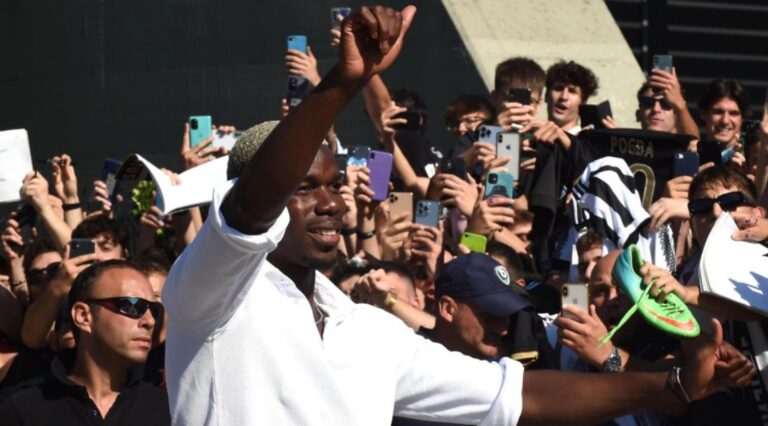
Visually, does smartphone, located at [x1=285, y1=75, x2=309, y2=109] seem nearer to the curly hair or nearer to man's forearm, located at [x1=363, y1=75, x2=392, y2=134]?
man's forearm, located at [x1=363, y1=75, x2=392, y2=134]

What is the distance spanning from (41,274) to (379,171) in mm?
1845

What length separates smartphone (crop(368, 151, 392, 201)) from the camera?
26.6 feet

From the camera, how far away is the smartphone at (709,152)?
754 cm

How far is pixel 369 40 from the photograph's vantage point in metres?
3.12

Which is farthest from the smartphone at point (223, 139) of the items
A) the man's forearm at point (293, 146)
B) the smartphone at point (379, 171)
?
the man's forearm at point (293, 146)

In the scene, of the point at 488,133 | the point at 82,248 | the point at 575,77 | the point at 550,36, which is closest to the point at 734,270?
the point at 488,133

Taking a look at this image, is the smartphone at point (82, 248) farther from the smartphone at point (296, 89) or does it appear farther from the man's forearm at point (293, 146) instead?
the man's forearm at point (293, 146)

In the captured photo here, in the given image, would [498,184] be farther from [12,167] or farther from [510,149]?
[12,167]

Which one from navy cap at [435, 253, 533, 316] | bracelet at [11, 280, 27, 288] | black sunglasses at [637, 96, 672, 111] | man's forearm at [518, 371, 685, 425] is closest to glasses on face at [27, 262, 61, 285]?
bracelet at [11, 280, 27, 288]

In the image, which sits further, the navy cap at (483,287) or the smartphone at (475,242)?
the smartphone at (475,242)

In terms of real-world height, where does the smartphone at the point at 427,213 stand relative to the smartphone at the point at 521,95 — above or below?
below

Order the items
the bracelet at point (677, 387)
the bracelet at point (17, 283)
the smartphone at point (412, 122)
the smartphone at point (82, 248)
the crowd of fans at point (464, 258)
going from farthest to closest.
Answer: the smartphone at point (412, 122) < the bracelet at point (17, 283) < the smartphone at point (82, 248) < the crowd of fans at point (464, 258) < the bracelet at point (677, 387)

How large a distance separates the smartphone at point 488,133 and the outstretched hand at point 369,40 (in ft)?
15.7

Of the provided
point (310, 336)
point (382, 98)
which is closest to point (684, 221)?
point (382, 98)
